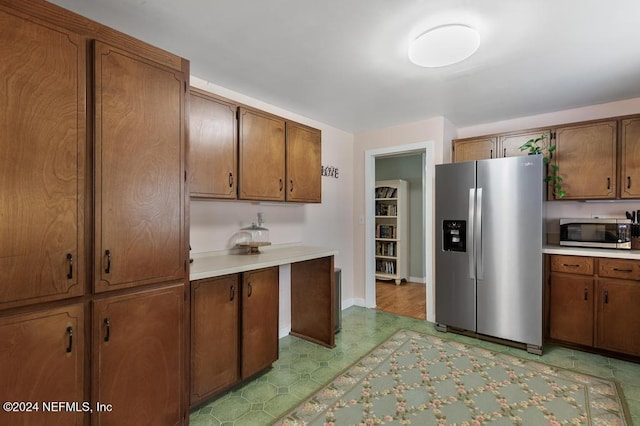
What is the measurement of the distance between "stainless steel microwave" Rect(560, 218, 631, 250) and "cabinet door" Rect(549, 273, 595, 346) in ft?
1.31

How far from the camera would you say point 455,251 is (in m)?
3.21

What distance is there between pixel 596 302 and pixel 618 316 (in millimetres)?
173

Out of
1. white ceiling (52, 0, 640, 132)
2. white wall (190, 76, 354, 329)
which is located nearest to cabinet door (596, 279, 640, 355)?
white ceiling (52, 0, 640, 132)

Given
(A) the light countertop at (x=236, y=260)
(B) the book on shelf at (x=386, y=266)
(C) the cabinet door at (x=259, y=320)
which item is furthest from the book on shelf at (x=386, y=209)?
(C) the cabinet door at (x=259, y=320)

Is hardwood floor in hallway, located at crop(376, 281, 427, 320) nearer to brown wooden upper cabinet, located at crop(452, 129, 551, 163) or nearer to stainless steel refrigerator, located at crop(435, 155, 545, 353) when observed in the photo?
stainless steel refrigerator, located at crop(435, 155, 545, 353)

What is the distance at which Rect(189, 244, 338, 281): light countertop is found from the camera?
1.98 m

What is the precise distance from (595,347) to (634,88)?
2363 millimetres

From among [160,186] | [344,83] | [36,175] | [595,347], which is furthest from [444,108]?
[36,175]

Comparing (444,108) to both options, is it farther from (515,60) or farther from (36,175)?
(36,175)

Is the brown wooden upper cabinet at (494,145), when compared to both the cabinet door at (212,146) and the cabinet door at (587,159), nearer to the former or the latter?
the cabinet door at (587,159)

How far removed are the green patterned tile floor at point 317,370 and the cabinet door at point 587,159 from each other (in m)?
1.56

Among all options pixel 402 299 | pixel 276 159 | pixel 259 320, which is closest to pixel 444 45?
pixel 276 159

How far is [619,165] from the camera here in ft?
9.44

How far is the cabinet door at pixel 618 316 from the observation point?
2.60 meters
